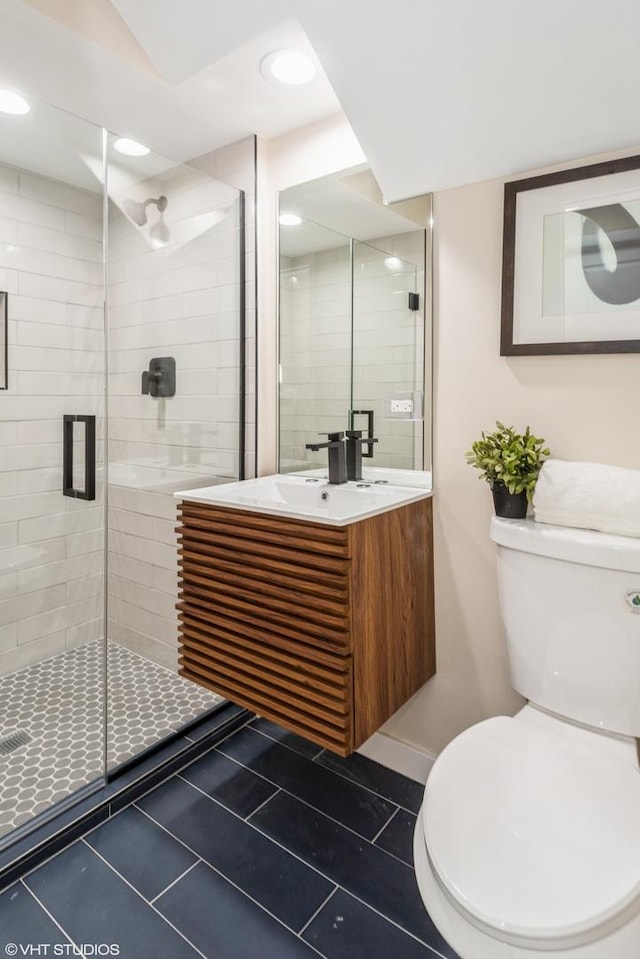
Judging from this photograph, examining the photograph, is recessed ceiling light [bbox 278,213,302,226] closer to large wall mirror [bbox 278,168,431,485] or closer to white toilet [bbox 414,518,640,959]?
large wall mirror [bbox 278,168,431,485]

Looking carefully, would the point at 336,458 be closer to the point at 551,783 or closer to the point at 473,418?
the point at 473,418

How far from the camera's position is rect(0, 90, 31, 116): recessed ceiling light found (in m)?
1.56

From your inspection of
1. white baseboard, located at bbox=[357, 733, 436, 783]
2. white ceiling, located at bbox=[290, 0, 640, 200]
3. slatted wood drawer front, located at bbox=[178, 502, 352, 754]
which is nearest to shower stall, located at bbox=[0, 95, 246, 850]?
slatted wood drawer front, located at bbox=[178, 502, 352, 754]

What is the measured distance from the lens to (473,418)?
1.59 m

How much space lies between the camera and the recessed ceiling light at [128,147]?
70.7 inches

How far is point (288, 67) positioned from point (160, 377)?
3.57 feet

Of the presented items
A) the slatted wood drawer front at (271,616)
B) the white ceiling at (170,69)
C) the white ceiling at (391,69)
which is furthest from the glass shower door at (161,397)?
the slatted wood drawer front at (271,616)

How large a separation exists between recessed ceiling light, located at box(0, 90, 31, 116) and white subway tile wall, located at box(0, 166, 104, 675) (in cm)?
19

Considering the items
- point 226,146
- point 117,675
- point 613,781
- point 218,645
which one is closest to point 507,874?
point 613,781

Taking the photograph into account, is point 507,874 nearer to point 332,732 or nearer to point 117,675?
point 332,732

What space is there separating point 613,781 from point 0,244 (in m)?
2.18

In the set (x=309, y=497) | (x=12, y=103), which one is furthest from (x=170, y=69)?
(x=309, y=497)

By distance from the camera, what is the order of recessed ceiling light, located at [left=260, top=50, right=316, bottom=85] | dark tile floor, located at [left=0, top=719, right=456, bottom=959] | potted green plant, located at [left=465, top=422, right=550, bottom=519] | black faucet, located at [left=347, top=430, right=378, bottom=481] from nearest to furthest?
1. dark tile floor, located at [left=0, top=719, right=456, bottom=959]
2. potted green plant, located at [left=465, top=422, right=550, bottom=519]
3. recessed ceiling light, located at [left=260, top=50, right=316, bottom=85]
4. black faucet, located at [left=347, top=430, right=378, bottom=481]

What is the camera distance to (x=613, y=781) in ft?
3.46
